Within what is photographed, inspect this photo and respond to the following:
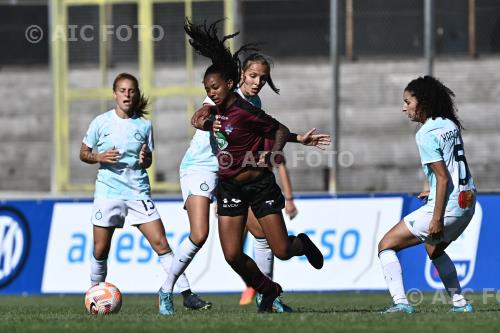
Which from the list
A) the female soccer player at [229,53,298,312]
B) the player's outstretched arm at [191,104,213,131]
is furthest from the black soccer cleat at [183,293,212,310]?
the player's outstretched arm at [191,104,213,131]

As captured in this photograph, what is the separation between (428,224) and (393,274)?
48 centimetres

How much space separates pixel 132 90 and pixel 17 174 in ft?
30.8

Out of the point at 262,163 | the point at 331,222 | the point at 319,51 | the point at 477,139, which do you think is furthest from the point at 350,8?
the point at 262,163

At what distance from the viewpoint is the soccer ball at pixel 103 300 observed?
376 inches

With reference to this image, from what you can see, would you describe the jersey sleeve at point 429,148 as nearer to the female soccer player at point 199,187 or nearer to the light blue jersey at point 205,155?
the female soccer player at point 199,187

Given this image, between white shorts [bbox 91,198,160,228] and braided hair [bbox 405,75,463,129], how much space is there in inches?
105

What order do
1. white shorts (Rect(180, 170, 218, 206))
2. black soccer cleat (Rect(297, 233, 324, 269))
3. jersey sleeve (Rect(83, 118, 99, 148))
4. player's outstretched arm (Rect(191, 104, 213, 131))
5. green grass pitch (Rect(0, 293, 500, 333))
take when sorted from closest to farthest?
1. green grass pitch (Rect(0, 293, 500, 333))
2. player's outstretched arm (Rect(191, 104, 213, 131))
3. black soccer cleat (Rect(297, 233, 324, 269))
4. white shorts (Rect(180, 170, 218, 206))
5. jersey sleeve (Rect(83, 118, 99, 148))

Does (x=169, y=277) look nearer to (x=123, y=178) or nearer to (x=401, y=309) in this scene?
(x=123, y=178)

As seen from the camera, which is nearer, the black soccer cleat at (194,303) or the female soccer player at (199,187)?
the female soccer player at (199,187)

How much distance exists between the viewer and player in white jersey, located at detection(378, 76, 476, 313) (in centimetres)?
876

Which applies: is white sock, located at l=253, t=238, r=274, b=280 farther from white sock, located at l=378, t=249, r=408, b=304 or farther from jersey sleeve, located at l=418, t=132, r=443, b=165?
jersey sleeve, located at l=418, t=132, r=443, b=165

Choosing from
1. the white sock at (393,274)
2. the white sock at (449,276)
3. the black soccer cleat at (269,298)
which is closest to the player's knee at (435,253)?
the white sock at (449,276)

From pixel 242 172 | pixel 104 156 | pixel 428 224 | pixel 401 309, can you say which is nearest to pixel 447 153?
pixel 428 224

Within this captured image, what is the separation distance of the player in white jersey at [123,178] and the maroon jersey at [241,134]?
1374 millimetres
